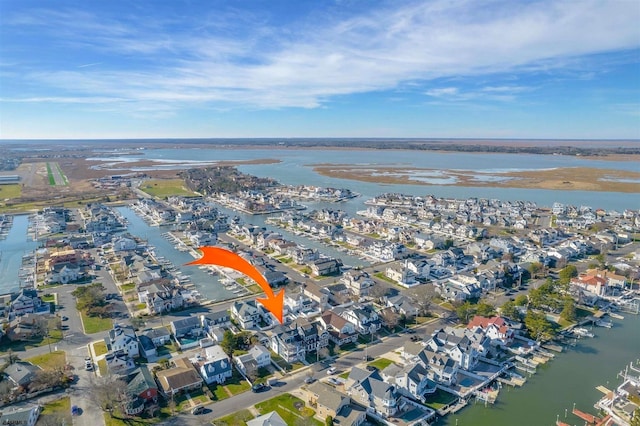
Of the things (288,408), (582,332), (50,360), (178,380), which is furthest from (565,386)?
(50,360)

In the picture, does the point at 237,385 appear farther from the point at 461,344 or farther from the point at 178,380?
the point at 461,344

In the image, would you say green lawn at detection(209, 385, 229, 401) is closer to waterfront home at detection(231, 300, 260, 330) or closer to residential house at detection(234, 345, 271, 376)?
residential house at detection(234, 345, 271, 376)

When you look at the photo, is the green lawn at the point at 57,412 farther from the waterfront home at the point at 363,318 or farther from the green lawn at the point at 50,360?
the waterfront home at the point at 363,318

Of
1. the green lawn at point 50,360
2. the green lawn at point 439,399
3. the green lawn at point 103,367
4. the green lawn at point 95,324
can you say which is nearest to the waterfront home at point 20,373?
the green lawn at point 50,360

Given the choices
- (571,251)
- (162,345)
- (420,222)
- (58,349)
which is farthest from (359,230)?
(58,349)

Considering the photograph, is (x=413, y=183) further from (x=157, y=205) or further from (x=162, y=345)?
(x=162, y=345)

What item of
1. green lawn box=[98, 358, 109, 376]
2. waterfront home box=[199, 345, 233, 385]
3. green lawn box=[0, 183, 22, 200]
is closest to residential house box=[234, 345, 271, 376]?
waterfront home box=[199, 345, 233, 385]
